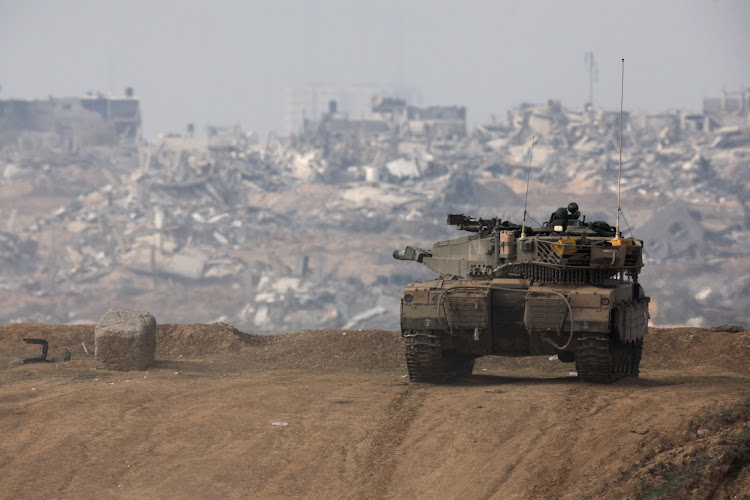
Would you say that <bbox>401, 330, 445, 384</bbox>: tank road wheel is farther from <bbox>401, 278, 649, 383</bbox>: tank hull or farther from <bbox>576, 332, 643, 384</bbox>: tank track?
<bbox>576, 332, 643, 384</bbox>: tank track

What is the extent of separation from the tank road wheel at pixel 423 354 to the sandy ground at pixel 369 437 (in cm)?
25

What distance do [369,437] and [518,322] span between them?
3974mm

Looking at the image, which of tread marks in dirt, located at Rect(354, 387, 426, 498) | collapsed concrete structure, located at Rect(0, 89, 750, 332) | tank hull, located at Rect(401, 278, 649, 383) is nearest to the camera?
tread marks in dirt, located at Rect(354, 387, 426, 498)

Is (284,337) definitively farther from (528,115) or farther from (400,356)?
(528,115)

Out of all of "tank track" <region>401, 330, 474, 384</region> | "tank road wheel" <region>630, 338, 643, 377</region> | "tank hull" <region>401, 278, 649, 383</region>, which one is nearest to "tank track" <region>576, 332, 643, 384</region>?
"tank hull" <region>401, 278, 649, 383</region>

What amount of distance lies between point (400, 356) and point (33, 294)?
298ft

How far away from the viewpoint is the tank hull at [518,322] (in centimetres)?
1555

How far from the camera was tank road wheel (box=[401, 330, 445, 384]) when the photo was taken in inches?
647

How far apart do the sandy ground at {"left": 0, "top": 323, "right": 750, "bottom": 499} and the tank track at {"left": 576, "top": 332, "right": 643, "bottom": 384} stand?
1.00 feet

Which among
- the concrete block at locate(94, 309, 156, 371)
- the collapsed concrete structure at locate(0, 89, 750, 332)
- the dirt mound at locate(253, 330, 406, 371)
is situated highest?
the concrete block at locate(94, 309, 156, 371)

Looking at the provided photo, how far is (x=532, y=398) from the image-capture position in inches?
577

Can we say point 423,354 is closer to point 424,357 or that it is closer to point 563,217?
point 424,357

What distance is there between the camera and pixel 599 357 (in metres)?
15.8

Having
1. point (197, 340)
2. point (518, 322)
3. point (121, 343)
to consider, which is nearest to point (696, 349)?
point (518, 322)
